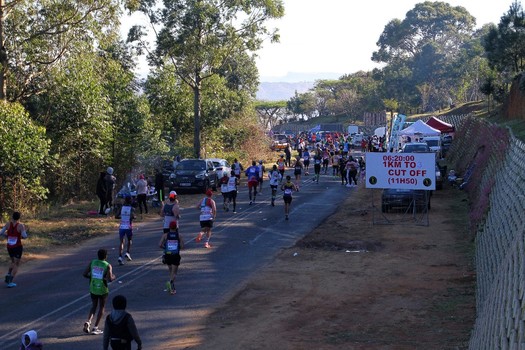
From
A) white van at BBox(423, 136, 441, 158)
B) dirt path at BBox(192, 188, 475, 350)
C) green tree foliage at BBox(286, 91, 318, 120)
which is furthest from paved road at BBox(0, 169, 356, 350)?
green tree foliage at BBox(286, 91, 318, 120)

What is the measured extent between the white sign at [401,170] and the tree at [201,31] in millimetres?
20648

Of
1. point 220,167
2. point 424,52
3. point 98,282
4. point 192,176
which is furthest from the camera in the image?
point 424,52

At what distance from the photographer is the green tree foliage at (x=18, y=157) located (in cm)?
2281

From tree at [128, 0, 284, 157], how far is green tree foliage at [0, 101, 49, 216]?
1812 cm

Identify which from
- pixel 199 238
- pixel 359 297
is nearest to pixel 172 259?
pixel 359 297

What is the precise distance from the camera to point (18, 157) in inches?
902

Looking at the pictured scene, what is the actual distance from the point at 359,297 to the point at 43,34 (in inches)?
754

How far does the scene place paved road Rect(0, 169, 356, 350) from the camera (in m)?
11.9

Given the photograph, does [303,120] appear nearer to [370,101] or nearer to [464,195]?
[370,101]

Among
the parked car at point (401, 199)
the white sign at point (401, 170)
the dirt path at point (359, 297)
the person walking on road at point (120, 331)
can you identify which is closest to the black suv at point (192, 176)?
the parked car at point (401, 199)

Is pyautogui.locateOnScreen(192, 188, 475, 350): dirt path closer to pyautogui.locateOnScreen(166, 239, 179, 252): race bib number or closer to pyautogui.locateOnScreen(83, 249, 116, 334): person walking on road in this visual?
pyautogui.locateOnScreen(166, 239, 179, 252): race bib number

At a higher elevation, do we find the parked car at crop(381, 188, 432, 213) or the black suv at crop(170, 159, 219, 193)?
the black suv at crop(170, 159, 219, 193)

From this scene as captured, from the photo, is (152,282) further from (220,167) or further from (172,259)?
(220,167)

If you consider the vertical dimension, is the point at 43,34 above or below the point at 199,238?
above
